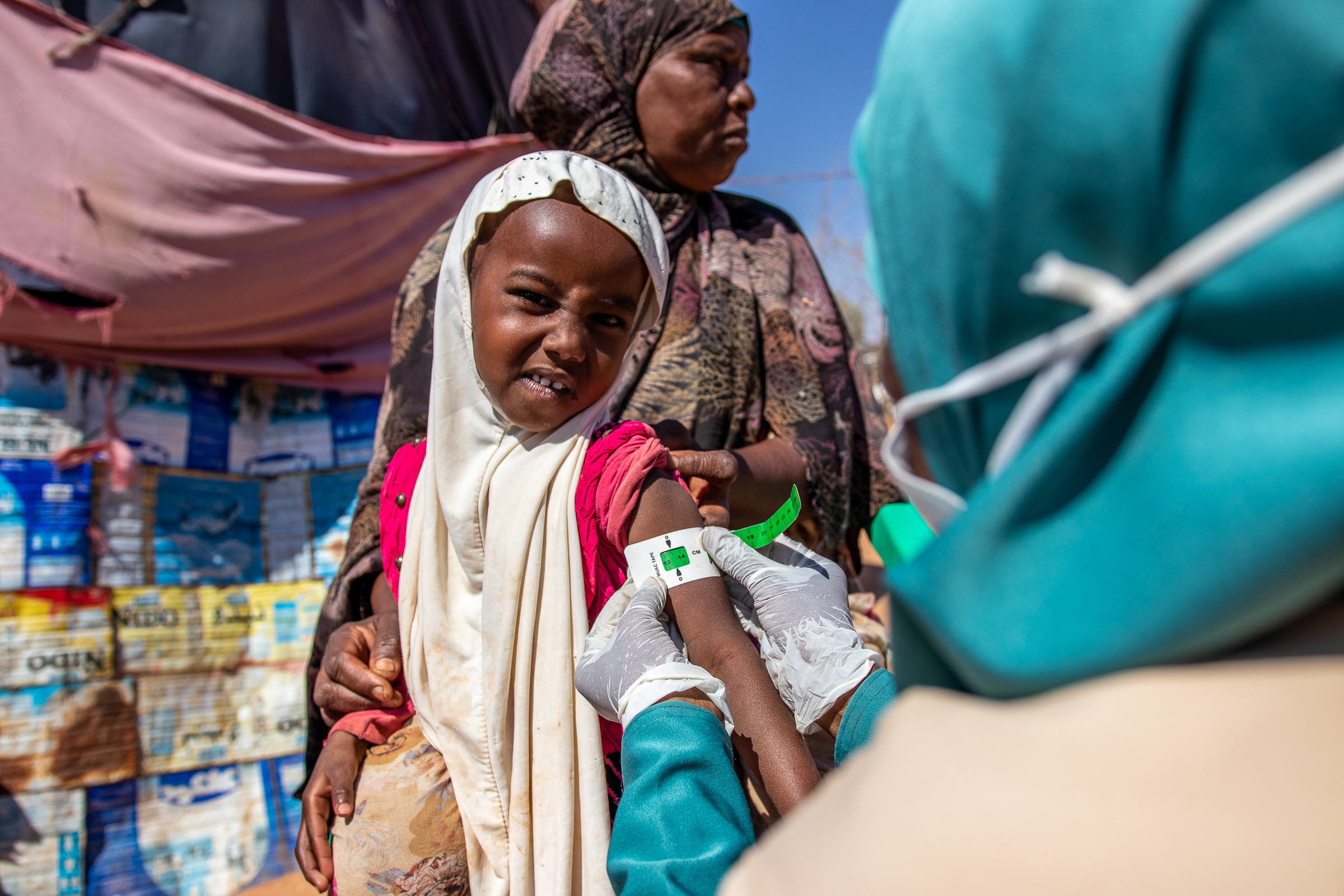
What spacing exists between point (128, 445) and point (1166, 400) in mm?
4101

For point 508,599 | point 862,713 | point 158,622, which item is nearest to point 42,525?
point 158,622

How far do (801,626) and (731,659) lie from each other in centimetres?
13

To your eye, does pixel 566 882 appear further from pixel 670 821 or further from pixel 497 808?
pixel 670 821

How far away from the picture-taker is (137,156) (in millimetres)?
3250

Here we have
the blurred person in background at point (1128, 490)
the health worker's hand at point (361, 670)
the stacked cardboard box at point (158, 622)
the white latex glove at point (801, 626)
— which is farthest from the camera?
the stacked cardboard box at point (158, 622)

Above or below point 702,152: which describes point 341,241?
above

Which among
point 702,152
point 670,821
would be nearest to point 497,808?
point 670,821

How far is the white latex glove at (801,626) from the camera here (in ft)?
4.11

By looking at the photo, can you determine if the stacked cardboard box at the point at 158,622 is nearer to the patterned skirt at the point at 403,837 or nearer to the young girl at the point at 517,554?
the young girl at the point at 517,554

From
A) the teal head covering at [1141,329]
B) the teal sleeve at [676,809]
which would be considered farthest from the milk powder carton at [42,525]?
the teal head covering at [1141,329]

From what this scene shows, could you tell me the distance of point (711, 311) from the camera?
244 cm

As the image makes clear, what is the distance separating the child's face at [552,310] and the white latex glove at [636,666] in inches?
20.7

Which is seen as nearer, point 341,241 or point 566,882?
point 566,882

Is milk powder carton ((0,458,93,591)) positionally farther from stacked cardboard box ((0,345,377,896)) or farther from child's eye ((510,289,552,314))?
child's eye ((510,289,552,314))
